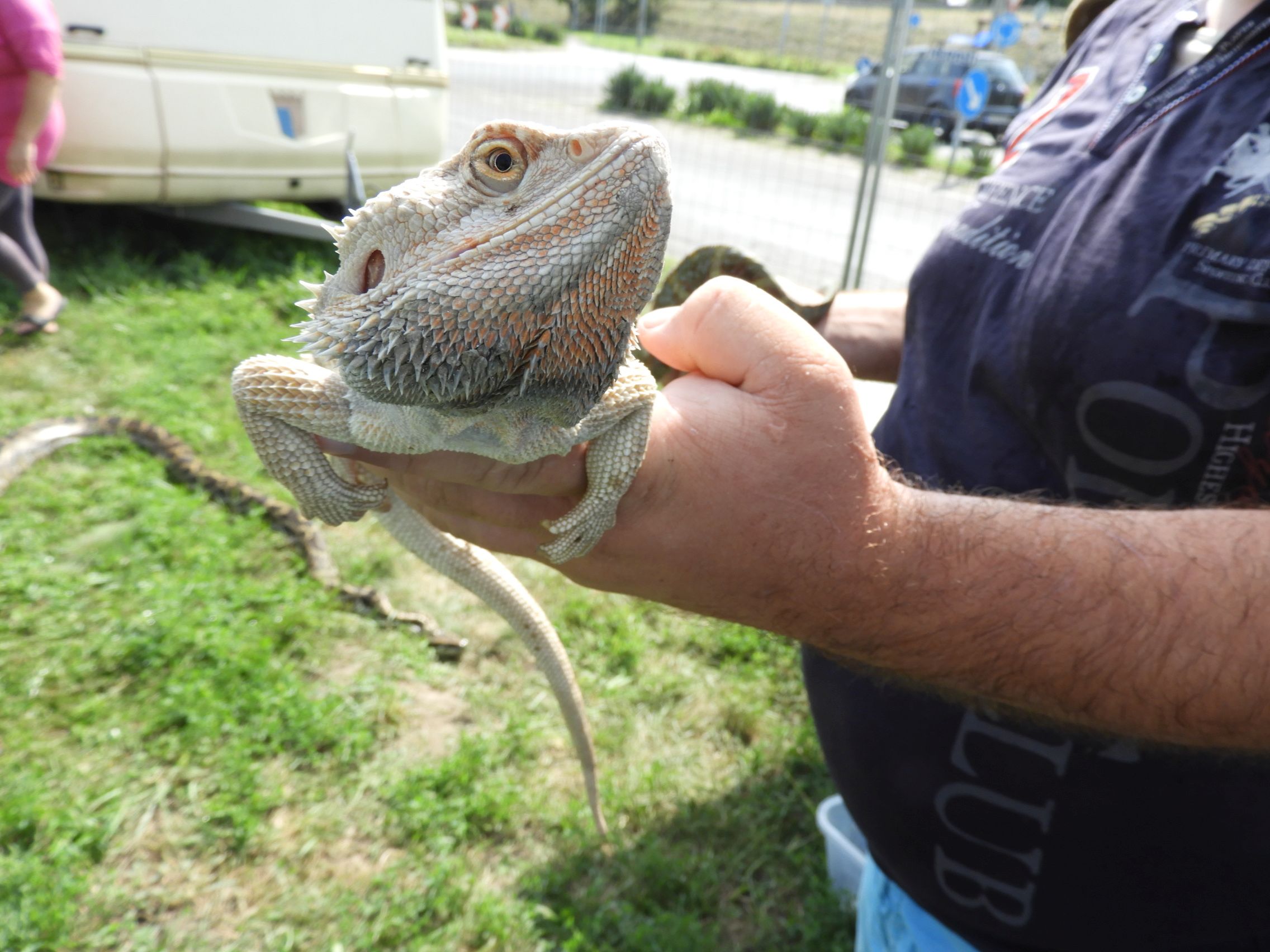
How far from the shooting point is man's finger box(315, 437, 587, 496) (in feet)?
5.06

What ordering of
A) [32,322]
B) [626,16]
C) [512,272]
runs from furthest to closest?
1. [626,16]
2. [32,322]
3. [512,272]

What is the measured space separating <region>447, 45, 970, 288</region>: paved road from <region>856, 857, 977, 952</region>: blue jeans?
6.86 meters

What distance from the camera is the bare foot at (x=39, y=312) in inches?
253

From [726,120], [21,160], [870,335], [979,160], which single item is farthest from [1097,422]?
[726,120]

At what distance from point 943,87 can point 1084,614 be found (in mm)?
8598

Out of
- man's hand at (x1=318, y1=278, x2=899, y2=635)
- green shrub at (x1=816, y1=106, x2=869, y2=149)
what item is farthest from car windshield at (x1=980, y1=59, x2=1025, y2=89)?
man's hand at (x1=318, y1=278, x2=899, y2=635)

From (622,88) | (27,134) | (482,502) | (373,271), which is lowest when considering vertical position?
(622,88)

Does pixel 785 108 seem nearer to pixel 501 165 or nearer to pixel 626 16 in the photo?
pixel 626 16

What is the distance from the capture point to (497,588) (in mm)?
2367

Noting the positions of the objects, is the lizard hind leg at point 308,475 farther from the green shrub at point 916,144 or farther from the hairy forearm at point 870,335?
the green shrub at point 916,144

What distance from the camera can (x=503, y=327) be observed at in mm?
1212

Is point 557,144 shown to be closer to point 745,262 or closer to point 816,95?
point 745,262

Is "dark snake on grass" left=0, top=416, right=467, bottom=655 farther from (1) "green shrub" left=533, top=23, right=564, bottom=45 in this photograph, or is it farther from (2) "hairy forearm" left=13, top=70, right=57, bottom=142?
(1) "green shrub" left=533, top=23, right=564, bottom=45

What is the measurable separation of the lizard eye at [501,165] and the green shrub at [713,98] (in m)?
10.7
